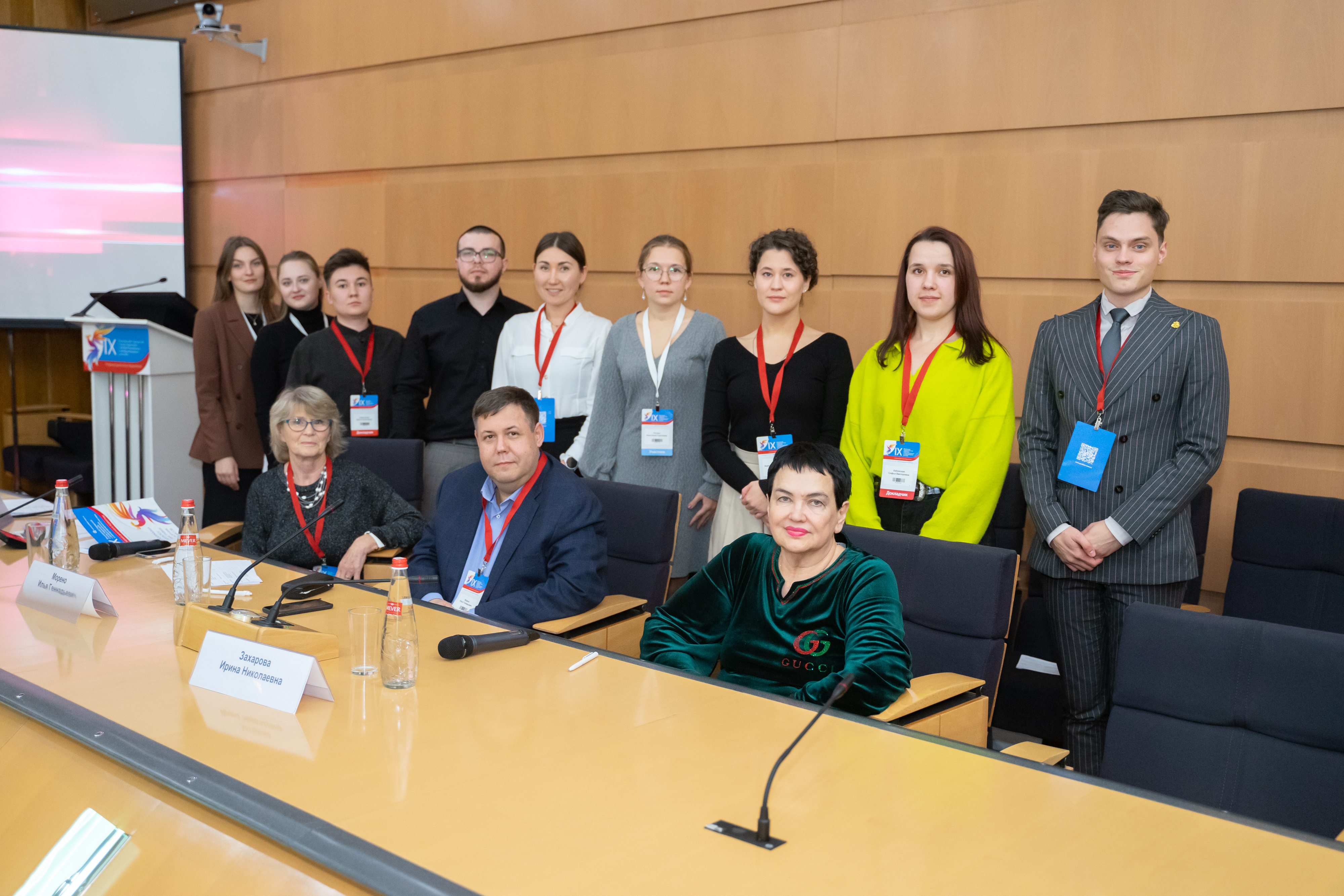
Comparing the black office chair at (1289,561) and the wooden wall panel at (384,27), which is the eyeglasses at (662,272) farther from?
the black office chair at (1289,561)

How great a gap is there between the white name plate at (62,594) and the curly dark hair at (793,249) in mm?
2026

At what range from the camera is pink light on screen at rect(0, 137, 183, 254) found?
646 centimetres

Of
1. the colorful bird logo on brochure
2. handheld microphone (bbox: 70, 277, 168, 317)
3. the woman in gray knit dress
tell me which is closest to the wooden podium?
the colorful bird logo on brochure

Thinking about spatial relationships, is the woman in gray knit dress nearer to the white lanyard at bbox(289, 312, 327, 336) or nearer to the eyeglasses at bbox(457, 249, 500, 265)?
the eyeglasses at bbox(457, 249, 500, 265)

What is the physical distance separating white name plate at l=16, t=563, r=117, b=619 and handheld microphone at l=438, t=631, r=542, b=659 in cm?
84

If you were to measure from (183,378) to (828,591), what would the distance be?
4389mm

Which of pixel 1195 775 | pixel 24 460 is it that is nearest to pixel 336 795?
pixel 1195 775

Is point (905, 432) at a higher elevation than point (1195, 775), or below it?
higher

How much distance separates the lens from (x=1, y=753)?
1.79 m

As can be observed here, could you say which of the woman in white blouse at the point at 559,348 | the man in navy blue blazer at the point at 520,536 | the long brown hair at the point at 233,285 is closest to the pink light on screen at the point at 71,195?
the long brown hair at the point at 233,285

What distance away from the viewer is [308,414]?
333 centimetres

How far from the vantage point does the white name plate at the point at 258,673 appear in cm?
183

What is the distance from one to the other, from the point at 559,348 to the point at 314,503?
1.04 m

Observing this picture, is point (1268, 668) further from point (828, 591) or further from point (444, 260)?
point (444, 260)
